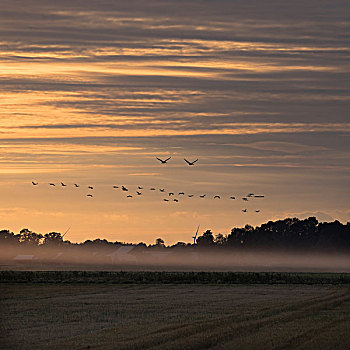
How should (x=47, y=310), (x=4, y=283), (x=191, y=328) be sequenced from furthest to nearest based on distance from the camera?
(x=4, y=283)
(x=47, y=310)
(x=191, y=328)

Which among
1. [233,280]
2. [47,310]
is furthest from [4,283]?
[47,310]

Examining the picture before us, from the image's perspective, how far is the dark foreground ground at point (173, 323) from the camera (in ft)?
99.9

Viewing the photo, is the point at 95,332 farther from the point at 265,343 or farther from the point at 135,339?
the point at 265,343

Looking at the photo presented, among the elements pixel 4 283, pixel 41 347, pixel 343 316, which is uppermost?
pixel 4 283

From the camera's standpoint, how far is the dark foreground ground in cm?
3045

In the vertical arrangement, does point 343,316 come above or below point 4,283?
below

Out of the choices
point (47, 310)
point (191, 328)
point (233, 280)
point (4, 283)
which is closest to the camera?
point (191, 328)

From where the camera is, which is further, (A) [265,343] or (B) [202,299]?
(B) [202,299]

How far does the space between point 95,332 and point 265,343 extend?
850 centimetres

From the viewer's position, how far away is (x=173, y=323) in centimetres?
3797

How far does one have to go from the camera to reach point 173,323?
125 ft

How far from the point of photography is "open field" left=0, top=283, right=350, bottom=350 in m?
30.5

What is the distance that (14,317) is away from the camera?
4309 centimetres

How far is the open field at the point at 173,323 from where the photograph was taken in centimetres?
3045
